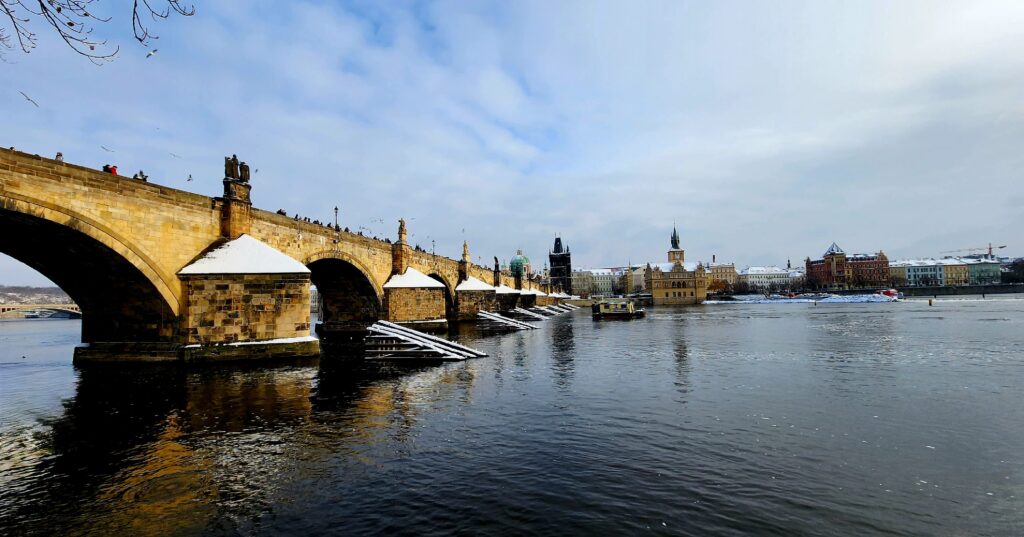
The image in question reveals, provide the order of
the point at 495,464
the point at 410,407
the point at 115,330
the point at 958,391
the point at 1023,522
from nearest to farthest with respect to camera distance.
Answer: the point at 1023,522 → the point at 495,464 → the point at 410,407 → the point at 958,391 → the point at 115,330

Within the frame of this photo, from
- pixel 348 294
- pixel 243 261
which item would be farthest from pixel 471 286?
pixel 243 261

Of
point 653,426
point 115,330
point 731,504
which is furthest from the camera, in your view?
point 115,330

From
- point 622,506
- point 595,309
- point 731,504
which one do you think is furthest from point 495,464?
point 595,309

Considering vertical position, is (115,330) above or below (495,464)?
above

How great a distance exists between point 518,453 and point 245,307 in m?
14.6

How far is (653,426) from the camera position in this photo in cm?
936

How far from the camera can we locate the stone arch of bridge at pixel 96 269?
1452 cm

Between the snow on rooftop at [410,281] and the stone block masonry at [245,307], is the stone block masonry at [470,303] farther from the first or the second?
the stone block masonry at [245,307]

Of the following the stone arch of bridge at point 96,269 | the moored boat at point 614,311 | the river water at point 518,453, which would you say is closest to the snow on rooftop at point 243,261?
the stone arch of bridge at point 96,269

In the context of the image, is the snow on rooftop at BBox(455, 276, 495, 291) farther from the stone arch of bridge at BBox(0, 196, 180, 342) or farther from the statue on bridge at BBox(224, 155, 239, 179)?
the stone arch of bridge at BBox(0, 196, 180, 342)

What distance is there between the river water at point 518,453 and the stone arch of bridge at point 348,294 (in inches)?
635

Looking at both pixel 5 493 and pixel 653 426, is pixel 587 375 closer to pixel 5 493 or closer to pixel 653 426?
pixel 653 426

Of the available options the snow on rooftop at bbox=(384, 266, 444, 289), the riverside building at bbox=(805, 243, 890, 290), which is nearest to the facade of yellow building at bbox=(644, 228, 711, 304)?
the riverside building at bbox=(805, 243, 890, 290)

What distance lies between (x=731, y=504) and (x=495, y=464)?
3264 mm
